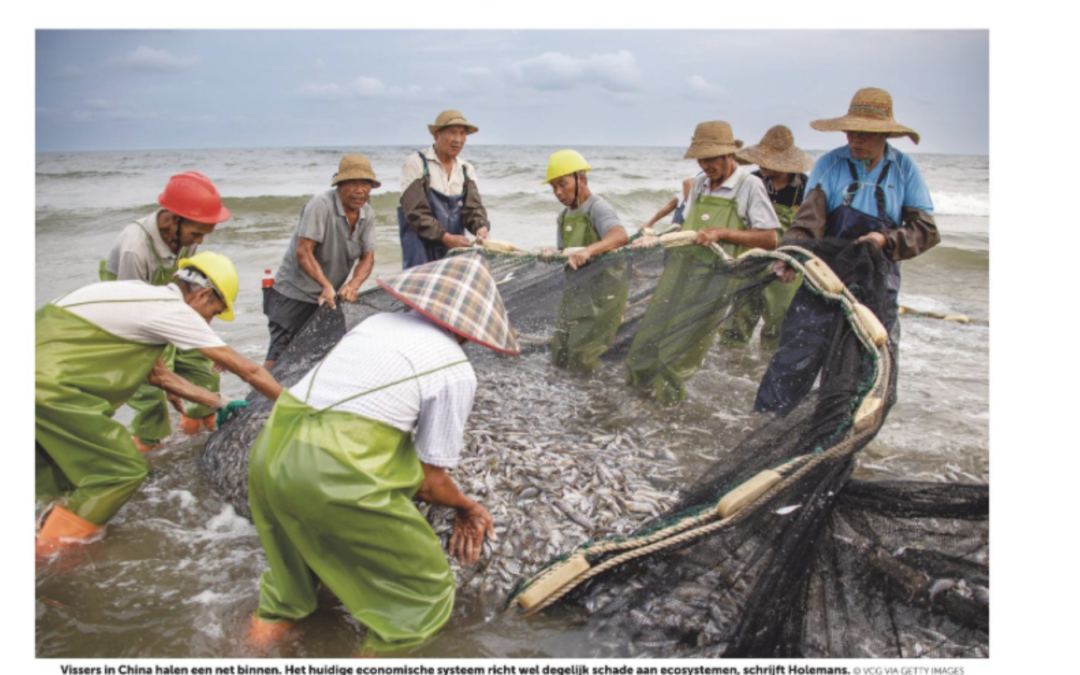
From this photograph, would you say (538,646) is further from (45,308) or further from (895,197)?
(895,197)

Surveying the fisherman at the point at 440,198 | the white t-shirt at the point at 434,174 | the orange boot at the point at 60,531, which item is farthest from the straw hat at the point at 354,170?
the orange boot at the point at 60,531

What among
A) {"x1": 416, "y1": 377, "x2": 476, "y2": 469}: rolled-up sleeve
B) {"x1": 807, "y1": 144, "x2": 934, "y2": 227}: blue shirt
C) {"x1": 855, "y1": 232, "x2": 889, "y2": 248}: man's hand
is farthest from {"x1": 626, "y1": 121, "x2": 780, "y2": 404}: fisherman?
{"x1": 416, "y1": 377, "x2": 476, "y2": 469}: rolled-up sleeve

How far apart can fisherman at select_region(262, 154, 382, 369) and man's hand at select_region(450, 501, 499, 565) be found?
2680 millimetres

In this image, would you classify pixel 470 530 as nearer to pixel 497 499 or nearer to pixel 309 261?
pixel 497 499

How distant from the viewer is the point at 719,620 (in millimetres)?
3131

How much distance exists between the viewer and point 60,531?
3877 mm

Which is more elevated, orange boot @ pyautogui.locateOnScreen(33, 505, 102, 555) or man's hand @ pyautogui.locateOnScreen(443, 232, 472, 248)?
man's hand @ pyautogui.locateOnScreen(443, 232, 472, 248)

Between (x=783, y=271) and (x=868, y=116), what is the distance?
3.75ft

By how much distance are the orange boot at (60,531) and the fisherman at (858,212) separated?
4042 millimetres

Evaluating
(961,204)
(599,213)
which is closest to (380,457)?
(599,213)

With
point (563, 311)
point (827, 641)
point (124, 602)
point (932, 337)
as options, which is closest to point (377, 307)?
point (563, 311)

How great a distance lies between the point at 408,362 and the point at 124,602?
Result: 2239 mm

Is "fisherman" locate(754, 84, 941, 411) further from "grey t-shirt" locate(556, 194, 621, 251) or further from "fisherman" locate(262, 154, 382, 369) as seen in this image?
"fisherman" locate(262, 154, 382, 369)

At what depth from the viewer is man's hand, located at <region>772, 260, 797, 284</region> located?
14.2 feet
